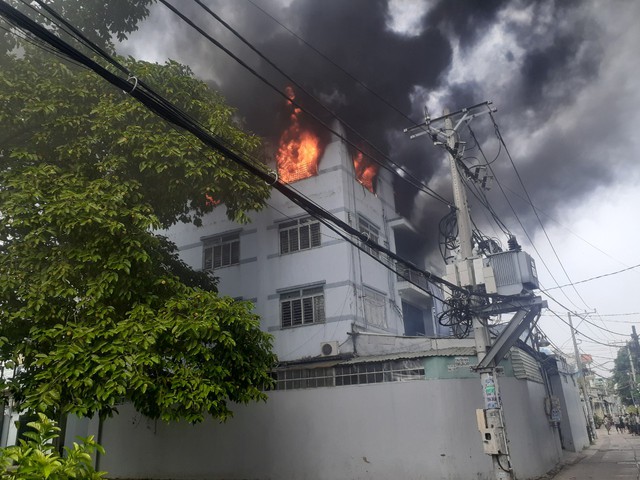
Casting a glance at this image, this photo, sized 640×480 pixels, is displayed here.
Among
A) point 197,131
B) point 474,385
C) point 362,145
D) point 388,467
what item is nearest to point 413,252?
point 362,145

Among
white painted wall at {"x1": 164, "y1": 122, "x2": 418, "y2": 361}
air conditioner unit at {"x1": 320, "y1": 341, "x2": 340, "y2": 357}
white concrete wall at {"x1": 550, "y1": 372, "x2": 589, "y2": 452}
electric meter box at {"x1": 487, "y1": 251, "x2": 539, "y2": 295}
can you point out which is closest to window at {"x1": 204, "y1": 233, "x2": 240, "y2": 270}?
white painted wall at {"x1": 164, "y1": 122, "x2": 418, "y2": 361}

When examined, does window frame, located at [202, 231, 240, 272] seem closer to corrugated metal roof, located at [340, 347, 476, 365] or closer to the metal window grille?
the metal window grille

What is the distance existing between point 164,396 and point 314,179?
1263 cm

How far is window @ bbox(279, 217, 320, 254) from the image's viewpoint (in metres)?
20.4

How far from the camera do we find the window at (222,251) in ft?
72.5

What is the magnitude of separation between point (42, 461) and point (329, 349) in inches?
562

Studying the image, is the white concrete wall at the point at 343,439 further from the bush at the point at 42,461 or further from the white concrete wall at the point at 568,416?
the bush at the point at 42,461

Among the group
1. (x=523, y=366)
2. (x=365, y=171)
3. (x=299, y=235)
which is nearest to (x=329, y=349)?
(x=299, y=235)

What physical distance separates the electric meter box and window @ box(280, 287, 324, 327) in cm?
764

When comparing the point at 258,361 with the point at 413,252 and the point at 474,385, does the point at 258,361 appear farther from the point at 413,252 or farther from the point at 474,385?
the point at 413,252

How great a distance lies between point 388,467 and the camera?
48.1 ft

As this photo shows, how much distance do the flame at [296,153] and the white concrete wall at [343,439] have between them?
9.39 m

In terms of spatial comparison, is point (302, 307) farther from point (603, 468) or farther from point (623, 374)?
point (623, 374)

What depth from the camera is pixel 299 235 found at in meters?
20.7
